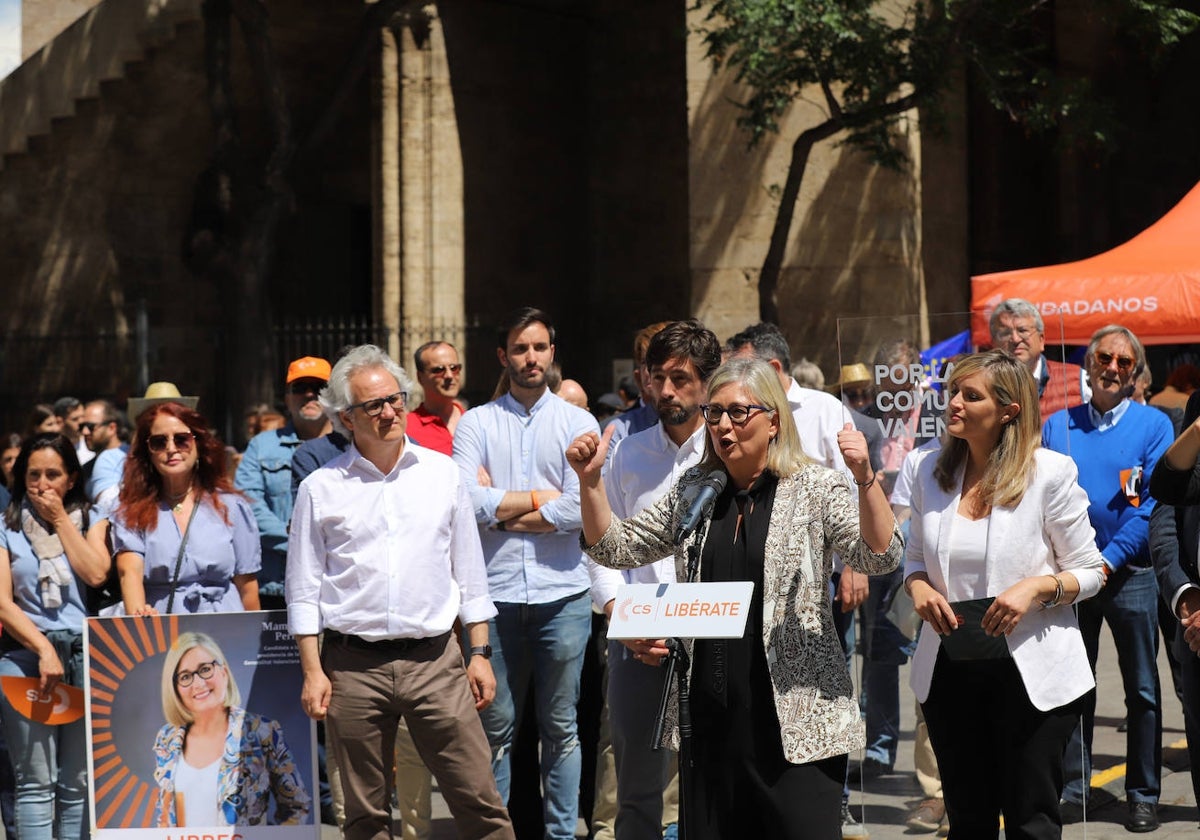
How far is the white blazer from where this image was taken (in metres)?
→ 4.93

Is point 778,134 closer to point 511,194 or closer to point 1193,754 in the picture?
point 511,194

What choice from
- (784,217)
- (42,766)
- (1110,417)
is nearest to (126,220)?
(784,217)

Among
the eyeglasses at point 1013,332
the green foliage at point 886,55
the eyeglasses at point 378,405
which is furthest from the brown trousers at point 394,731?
the green foliage at point 886,55

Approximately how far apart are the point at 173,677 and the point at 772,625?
2561mm

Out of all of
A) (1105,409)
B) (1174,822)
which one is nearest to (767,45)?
(1105,409)

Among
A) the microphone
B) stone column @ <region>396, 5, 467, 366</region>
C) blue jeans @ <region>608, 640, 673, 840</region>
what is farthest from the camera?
stone column @ <region>396, 5, 467, 366</region>

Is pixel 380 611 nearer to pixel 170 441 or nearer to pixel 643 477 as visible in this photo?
pixel 643 477

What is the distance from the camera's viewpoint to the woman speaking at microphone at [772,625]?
4.43 metres

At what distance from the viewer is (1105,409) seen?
7.23m

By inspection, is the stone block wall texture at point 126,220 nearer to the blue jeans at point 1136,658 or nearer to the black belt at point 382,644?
the blue jeans at point 1136,658

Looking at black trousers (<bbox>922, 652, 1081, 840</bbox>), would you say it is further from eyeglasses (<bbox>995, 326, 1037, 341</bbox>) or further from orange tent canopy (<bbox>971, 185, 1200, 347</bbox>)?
orange tent canopy (<bbox>971, 185, 1200, 347</bbox>)

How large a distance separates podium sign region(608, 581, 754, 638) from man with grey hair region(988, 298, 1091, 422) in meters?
2.71

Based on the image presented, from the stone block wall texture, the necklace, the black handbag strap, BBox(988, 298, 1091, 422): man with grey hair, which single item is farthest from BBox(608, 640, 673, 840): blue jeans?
the stone block wall texture

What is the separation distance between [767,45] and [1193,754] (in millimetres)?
10000
